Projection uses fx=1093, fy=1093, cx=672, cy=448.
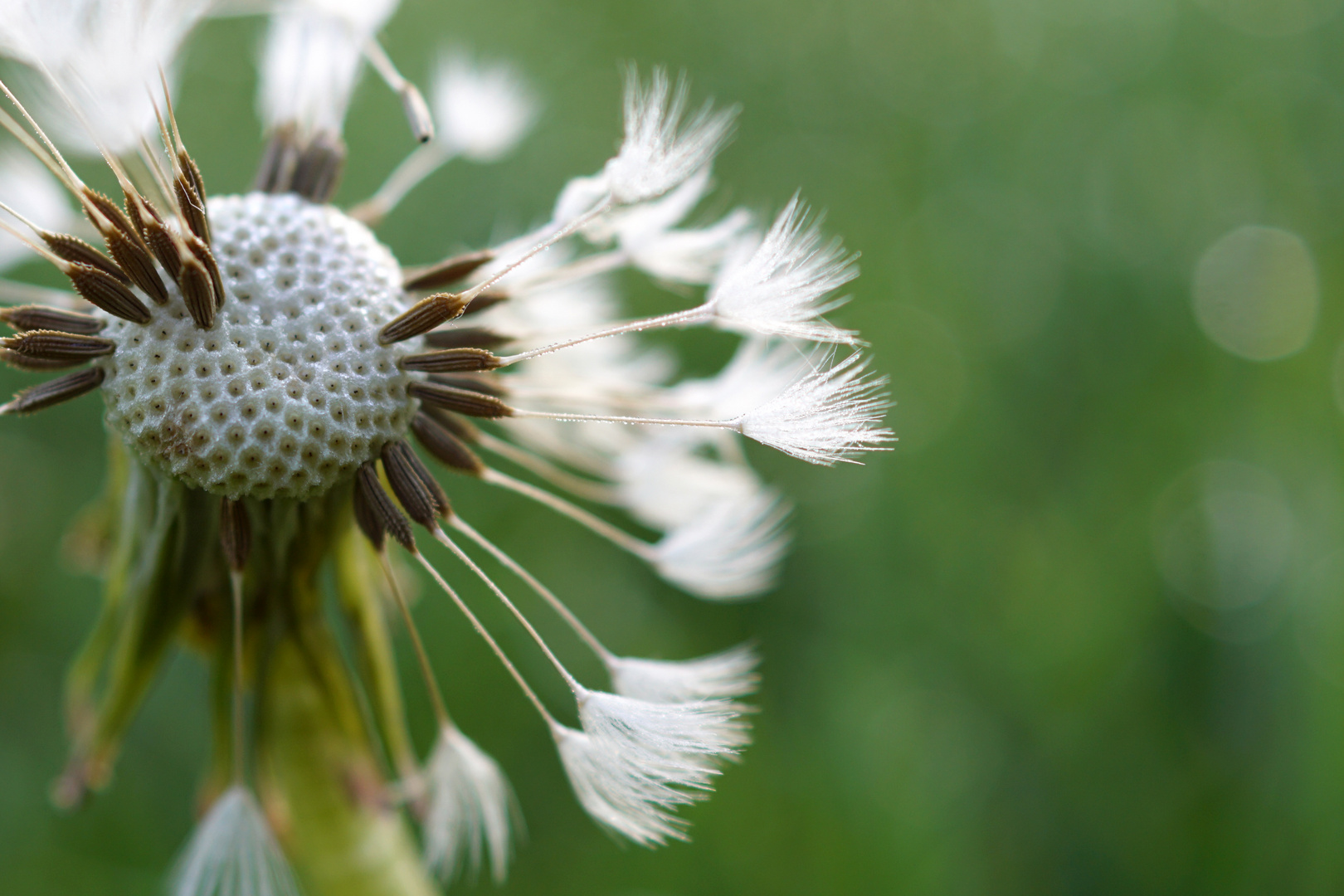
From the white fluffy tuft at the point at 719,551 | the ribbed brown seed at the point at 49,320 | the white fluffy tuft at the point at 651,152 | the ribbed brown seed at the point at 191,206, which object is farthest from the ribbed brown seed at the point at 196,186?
the white fluffy tuft at the point at 719,551

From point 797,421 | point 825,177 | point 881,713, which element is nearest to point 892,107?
point 825,177

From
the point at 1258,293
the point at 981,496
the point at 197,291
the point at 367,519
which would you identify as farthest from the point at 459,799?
the point at 1258,293

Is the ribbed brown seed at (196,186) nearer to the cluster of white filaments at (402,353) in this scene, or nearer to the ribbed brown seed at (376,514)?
the cluster of white filaments at (402,353)

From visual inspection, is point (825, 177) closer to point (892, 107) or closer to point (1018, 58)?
point (892, 107)

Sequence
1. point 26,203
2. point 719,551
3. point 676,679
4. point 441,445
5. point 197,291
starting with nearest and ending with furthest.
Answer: point 197,291, point 441,445, point 676,679, point 719,551, point 26,203

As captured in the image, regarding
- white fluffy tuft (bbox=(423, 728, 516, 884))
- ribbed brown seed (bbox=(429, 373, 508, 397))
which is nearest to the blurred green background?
white fluffy tuft (bbox=(423, 728, 516, 884))

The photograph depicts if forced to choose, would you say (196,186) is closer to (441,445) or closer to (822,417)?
(441,445)
